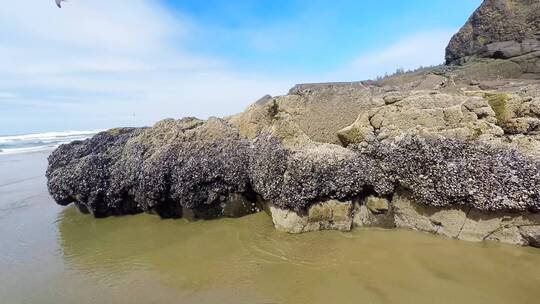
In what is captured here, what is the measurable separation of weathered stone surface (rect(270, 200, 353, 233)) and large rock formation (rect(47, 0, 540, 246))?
1cm

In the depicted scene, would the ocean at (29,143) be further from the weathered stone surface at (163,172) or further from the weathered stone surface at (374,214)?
the weathered stone surface at (374,214)

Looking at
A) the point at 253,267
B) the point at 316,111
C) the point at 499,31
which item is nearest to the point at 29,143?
the point at 316,111

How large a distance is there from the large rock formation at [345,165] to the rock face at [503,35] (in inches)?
56.8

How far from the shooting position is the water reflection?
337cm

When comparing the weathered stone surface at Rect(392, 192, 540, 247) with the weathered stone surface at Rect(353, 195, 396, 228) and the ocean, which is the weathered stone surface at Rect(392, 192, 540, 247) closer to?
the weathered stone surface at Rect(353, 195, 396, 228)

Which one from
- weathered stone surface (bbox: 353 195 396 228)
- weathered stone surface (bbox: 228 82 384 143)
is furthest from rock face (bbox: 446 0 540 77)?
weathered stone surface (bbox: 353 195 396 228)

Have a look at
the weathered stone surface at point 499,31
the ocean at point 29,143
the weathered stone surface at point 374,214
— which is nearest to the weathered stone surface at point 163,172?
the weathered stone surface at point 374,214

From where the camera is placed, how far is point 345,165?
4914mm

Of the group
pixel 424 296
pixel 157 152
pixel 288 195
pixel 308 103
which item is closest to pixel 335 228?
pixel 288 195

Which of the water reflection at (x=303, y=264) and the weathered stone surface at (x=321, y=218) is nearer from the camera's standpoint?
the water reflection at (x=303, y=264)

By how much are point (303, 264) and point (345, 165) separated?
5.20ft

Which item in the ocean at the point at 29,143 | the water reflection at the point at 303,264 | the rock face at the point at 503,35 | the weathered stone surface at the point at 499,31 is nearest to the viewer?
the water reflection at the point at 303,264

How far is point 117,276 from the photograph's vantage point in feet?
13.3

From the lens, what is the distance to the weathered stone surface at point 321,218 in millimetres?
4871
